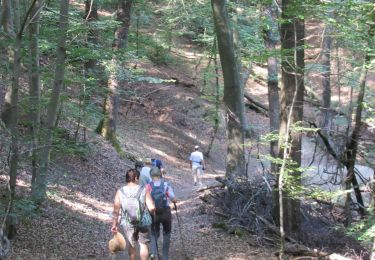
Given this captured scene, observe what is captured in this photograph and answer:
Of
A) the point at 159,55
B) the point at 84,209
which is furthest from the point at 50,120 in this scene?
the point at 159,55

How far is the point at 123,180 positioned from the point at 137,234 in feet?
31.2

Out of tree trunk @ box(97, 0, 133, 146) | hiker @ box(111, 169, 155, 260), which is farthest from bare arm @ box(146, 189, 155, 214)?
tree trunk @ box(97, 0, 133, 146)

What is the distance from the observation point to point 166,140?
984 inches

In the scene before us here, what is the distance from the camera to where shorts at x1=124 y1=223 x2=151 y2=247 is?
728 centimetres

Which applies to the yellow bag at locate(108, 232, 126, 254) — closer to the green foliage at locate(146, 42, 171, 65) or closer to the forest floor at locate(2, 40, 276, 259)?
the forest floor at locate(2, 40, 276, 259)

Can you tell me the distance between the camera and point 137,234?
736cm

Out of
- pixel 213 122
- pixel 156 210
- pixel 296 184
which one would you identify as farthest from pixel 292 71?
pixel 213 122

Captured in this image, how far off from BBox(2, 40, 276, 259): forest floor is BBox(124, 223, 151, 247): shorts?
1563 mm

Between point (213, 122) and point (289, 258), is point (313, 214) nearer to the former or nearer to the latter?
point (289, 258)

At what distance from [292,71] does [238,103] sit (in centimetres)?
302

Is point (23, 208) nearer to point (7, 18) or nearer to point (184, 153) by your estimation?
point (7, 18)

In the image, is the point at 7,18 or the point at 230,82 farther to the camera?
the point at 230,82

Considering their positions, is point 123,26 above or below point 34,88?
above

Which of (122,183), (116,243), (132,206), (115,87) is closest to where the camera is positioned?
(116,243)
